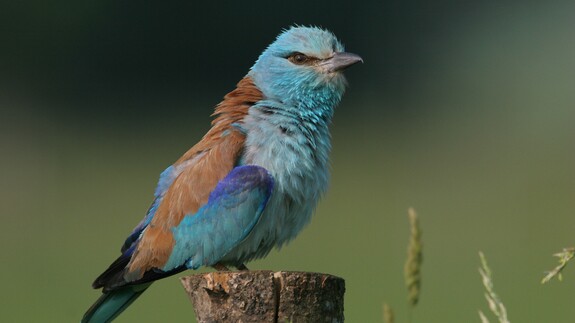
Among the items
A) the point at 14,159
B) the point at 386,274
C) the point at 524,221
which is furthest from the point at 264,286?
the point at 14,159

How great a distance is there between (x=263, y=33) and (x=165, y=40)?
187cm

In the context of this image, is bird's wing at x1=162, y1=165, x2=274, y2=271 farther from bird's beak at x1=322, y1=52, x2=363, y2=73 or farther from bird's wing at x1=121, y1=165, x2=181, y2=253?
bird's beak at x1=322, y1=52, x2=363, y2=73

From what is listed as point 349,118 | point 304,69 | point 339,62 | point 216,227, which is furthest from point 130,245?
point 349,118

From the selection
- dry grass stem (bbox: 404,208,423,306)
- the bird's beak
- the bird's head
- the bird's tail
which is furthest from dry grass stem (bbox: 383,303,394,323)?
the bird's beak

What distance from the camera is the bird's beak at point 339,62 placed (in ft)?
22.4

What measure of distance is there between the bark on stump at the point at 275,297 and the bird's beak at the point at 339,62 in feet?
7.32

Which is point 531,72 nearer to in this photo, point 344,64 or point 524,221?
point 524,221

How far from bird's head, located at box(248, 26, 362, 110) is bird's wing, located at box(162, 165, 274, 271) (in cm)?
64

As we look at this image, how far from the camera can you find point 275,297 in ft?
15.4

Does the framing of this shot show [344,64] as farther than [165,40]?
No

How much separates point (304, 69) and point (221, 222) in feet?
3.48

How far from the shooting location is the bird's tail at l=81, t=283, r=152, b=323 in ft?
20.1

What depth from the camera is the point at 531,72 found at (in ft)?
74.7

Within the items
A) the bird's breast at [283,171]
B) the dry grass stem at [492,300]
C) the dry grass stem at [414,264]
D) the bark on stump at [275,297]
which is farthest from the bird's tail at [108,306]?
the dry grass stem at [414,264]
